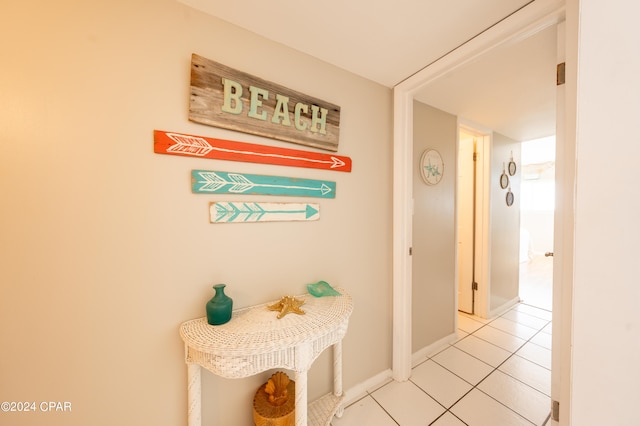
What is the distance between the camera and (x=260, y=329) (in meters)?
0.91

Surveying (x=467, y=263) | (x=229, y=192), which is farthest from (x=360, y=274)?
(x=467, y=263)

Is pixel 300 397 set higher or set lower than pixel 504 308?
higher

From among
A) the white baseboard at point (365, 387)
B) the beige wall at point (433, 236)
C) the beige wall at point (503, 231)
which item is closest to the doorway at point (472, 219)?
the beige wall at point (503, 231)

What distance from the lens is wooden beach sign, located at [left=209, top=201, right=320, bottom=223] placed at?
1.05 metres

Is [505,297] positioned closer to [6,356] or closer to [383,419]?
[383,419]

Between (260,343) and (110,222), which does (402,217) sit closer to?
(260,343)

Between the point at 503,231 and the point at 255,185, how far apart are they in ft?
10.7

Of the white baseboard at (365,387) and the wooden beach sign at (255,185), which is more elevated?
the wooden beach sign at (255,185)

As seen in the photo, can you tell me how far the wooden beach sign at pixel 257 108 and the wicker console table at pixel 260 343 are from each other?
0.93 meters

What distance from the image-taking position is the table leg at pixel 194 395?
921 mm

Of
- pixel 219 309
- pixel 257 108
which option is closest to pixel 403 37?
pixel 257 108

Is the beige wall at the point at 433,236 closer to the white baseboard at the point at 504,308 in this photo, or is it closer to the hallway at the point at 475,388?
the hallway at the point at 475,388

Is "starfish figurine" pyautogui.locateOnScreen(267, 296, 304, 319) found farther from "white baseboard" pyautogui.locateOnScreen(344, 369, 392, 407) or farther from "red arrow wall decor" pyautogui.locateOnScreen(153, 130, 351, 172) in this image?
"white baseboard" pyautogui.locateOnScreen(344, 369, 392, 407)

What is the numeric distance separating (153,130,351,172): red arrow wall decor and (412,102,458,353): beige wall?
0.97m
